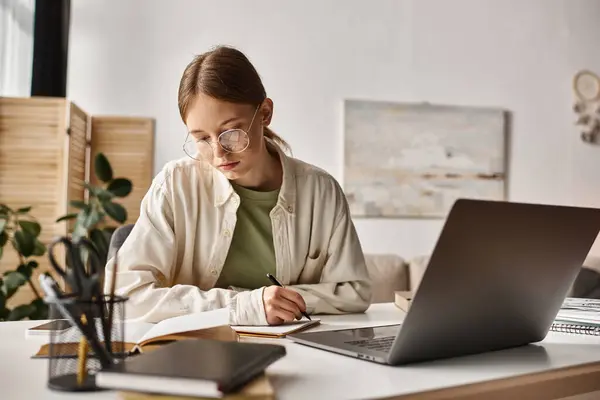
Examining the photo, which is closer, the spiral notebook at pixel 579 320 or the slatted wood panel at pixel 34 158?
the spiral notebook at pixel 579 320

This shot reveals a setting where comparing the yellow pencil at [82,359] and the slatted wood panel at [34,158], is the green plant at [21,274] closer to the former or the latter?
the slatted wood panel at [34,158]

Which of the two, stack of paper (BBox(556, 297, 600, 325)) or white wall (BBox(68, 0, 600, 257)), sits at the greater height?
white wall (BBox(68, 0, 600, 257))

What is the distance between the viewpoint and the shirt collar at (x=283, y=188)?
1.43 m

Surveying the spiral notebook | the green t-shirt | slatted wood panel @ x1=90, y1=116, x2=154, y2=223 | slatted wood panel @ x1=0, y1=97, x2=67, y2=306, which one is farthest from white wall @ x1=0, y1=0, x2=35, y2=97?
the spiral notebook

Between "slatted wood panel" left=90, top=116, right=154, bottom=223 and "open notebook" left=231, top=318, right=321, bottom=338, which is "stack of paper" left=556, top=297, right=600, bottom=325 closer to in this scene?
"open notebook" left=231, top=318, right=321, bottom=338

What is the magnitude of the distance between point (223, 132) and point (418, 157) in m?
2.71

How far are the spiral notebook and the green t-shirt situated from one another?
632mm

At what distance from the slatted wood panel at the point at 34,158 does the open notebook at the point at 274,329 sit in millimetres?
2250

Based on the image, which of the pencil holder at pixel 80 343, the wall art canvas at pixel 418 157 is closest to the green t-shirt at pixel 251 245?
the pencil holder at pixel 80 343

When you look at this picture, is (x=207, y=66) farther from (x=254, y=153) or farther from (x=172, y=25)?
(x=172, y=25)

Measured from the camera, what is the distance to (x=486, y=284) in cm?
79

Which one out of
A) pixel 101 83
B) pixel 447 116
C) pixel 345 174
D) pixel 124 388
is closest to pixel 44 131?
pixel 101 83

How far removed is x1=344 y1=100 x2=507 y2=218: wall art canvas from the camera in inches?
148

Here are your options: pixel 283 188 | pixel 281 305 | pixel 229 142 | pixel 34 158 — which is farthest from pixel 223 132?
pixel 34 158
